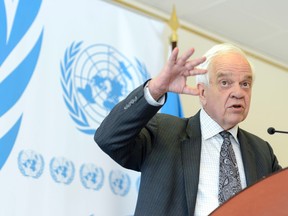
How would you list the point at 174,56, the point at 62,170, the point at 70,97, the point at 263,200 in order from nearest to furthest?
the point at 263,200 → the point at 174,56 → the point at 62,170 → the point at 70,97

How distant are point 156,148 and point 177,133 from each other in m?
0.10

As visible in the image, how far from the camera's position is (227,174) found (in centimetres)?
165

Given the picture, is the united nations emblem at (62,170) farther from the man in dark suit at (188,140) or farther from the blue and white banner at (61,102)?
the man in dark suit at (188,140)

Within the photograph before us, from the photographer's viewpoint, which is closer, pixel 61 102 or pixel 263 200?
pixel 263 200

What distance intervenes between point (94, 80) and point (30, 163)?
0.57 metres

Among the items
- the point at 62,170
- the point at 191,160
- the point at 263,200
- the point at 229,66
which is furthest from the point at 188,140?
the point at 263,200

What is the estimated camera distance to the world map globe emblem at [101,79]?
2.51 m

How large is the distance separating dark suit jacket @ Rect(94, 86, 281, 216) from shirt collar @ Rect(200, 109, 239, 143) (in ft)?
0.09

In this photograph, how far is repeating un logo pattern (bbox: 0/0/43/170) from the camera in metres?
2.19

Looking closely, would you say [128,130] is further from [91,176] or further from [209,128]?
[91,176]

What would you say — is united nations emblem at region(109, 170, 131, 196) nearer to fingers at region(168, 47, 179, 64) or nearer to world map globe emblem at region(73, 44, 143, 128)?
world map globe emblem at region(73, 44, 143, 128)

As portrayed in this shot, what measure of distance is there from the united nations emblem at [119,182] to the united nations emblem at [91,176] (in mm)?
59

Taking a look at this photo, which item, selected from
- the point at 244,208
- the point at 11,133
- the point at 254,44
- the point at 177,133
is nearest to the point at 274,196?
the point at 244,208

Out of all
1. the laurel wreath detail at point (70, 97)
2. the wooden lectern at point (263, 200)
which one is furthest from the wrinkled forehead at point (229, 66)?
the wooden lectern at point (263, 200)
